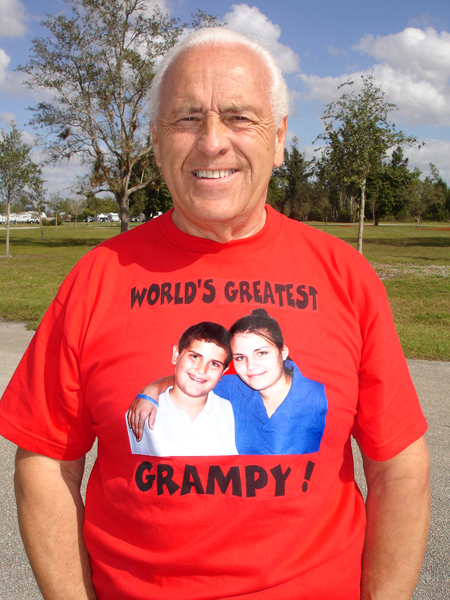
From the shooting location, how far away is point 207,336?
56.6 inches

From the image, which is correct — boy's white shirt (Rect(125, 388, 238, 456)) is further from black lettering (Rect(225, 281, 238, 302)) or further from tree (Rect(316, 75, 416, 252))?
tree (Rect(316, 75, 416, 252))

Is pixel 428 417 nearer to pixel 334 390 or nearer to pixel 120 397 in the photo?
pixel 334 390

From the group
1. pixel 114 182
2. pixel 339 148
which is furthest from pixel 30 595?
pixel 114 182

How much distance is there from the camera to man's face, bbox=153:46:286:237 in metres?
1.50

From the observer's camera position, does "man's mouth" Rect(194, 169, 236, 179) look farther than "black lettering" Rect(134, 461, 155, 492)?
Yes

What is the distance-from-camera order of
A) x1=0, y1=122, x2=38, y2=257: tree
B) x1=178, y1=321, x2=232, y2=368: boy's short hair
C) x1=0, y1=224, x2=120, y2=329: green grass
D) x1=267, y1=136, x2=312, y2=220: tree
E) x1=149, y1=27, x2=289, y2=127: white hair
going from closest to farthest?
x1=178, y1=321, x2=232, y2=368: boy's short hair → x1=149, y1=27, x2=289, y2=127: white hair → x1=0, y1=224, x2=120, y2=329: green grass → x1=0, y1=122, x2=38, y2=257: tree → x1=267, y1=136, x2=312, y2=220: tree

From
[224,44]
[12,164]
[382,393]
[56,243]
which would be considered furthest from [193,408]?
[56,243]

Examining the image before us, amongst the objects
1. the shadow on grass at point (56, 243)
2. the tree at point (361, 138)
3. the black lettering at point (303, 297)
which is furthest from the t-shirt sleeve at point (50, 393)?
the shadow on grass at point (56, 243)

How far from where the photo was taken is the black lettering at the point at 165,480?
1342 millimetres

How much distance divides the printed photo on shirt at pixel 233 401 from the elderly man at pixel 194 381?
0.03m

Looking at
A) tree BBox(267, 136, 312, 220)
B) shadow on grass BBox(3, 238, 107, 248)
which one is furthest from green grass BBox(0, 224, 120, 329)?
tree BBox(267, 136, 312, 220)

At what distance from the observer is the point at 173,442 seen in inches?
53.5

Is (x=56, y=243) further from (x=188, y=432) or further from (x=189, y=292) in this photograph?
(x=188, y=432)

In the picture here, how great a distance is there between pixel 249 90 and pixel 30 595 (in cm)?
262
